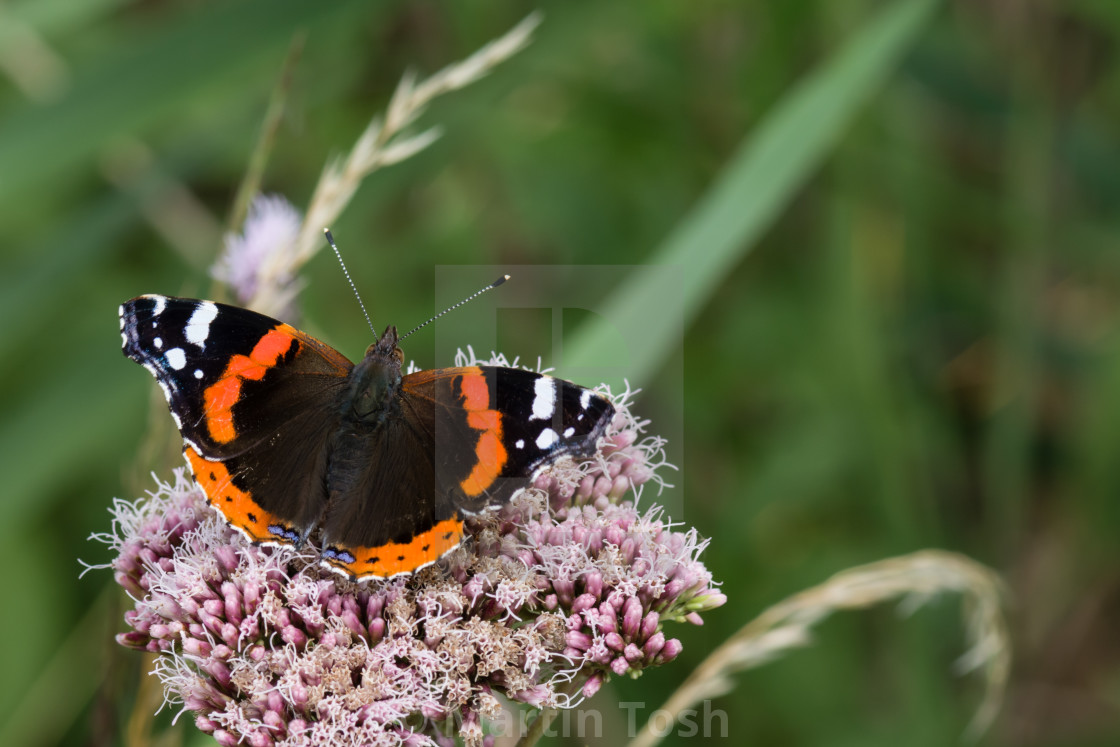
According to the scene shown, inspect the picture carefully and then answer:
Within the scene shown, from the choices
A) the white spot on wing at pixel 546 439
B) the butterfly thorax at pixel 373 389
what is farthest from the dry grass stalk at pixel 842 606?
the butterfly thorax at pixel 373 389

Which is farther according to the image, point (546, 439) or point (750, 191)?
point (750, 191)

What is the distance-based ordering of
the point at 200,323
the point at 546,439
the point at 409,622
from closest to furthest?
the point at 409,622 < the point at 546,439 < the point at 200,323

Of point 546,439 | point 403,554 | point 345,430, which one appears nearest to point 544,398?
point 546,439

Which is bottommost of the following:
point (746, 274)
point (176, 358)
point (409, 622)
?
point (409, 622)

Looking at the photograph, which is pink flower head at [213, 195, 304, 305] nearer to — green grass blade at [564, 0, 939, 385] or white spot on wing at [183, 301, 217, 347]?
white spot on wing at [183, 301, 217, 347]

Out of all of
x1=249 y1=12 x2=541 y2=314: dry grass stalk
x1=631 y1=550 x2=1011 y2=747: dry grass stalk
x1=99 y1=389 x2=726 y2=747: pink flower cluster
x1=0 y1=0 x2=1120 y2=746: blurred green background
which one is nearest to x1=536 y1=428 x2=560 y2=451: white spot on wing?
x1=99 y1=389 x2=726 y2=747: pink flower cluster

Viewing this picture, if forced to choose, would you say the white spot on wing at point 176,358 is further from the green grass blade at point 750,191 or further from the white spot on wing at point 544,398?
the green grass blade at point 750,191

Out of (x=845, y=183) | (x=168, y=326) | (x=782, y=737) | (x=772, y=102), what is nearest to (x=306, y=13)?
(x=168, y=326)

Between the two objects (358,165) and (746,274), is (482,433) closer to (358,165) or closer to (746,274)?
(358,165)
